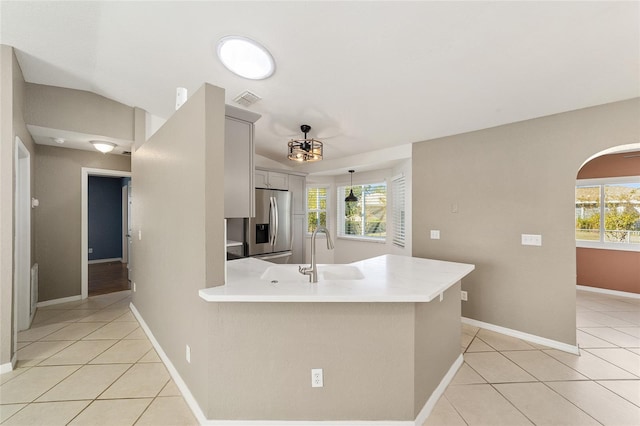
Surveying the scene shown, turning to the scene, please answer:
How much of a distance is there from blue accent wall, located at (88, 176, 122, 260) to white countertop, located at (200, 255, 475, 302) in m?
6.73

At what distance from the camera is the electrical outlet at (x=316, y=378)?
160 centimetres

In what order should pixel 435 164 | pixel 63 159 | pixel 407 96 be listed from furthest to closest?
pixel 63 159, pixel 435 164, pixel 407 96

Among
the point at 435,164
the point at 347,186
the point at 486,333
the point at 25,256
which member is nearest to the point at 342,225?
the point at 347,186

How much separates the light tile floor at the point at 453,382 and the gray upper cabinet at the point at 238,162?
1464 mm

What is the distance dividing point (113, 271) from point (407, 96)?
276 inches

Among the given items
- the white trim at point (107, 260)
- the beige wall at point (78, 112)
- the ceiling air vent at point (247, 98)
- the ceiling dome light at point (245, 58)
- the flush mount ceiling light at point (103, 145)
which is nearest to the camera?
the ceiling dome light at point (245, 58)

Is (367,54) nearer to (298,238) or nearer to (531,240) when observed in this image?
(531,240)

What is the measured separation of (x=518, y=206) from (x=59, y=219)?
6.17m

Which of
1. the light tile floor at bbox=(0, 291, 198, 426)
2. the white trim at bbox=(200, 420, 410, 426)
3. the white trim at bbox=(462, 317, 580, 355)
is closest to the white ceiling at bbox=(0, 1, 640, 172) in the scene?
the white trim at bbox=(462, 317, 580, 355)

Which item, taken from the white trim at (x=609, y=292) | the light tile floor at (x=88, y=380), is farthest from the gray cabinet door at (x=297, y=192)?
the white trim at (x=609, y=292)

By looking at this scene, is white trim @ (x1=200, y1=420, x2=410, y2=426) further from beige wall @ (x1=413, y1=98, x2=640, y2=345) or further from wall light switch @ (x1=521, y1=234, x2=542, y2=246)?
wall light switch @ (x1=521, y1=234, x2=542, y2=246)

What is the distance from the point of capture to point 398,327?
1603 millimetres

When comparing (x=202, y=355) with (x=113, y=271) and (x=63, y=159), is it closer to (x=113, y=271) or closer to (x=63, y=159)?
(x=63, y=159)

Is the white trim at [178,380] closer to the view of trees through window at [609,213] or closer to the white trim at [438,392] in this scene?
the white trim at [438,392]
